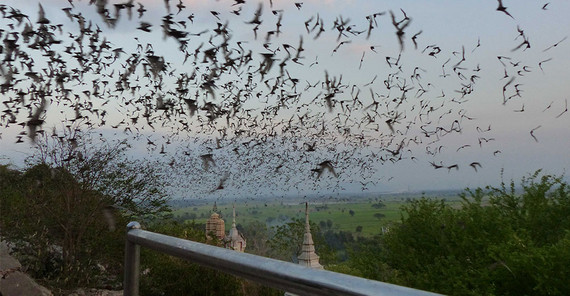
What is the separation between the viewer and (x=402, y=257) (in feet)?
43.2

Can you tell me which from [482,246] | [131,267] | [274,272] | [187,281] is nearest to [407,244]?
[482,246]

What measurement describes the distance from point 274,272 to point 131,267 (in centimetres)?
108

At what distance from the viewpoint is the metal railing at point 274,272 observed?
0.77 metres

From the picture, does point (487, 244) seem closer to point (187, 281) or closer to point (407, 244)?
point (407, 244)

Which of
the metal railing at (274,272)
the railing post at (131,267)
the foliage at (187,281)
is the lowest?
the foliage at (187,281)

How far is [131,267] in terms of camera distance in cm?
187

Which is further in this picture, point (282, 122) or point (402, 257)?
point (402, 257)

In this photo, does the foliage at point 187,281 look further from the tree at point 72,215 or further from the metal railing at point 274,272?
the metal railing at point 274,272

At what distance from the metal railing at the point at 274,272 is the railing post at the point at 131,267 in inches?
5.6

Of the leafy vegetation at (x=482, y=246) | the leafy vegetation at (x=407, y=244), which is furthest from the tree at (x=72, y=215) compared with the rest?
the leafy vegetation at (x=482, y=246)

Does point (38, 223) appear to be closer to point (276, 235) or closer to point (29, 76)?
point (29, 76)

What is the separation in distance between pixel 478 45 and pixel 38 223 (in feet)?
26.6

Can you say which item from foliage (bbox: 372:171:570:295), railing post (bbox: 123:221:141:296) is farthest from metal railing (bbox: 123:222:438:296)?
foliage (bbox: 372:171:570:295)

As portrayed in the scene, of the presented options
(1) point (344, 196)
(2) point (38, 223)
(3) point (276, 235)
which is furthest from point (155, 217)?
(3) point (276, 235)
